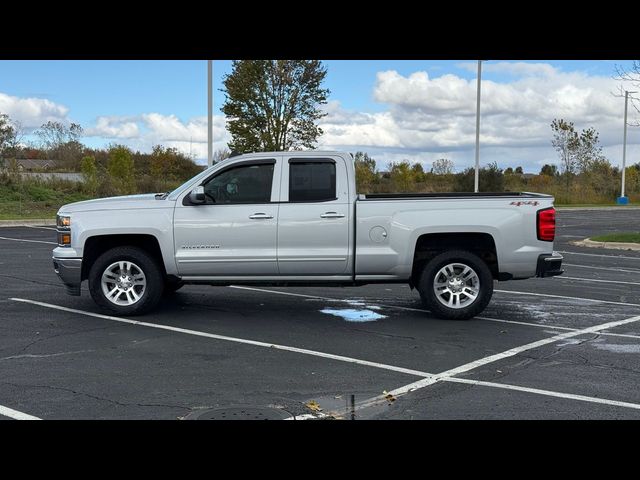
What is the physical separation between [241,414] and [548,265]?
503cm

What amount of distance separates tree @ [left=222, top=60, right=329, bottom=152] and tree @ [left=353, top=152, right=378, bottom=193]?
29.3ft

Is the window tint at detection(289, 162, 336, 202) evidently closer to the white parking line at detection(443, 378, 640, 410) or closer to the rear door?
the rear door

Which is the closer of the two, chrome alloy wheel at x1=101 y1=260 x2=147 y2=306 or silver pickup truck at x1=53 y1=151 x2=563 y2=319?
silver pickup truck at x1=53 y1=151 x2=563 y2=319

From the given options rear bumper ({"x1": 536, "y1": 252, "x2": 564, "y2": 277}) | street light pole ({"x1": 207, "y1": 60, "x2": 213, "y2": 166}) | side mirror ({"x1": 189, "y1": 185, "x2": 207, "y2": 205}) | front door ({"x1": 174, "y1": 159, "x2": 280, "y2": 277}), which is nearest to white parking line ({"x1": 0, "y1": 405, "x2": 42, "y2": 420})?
front door ({"x1": 174, "y1": 159, "x2": 280, "y2": 277})

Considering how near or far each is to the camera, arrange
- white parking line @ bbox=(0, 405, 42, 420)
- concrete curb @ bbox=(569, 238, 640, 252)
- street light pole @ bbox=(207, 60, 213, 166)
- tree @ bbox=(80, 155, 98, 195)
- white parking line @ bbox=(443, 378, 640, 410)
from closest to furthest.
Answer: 1. white parking line @ bbox=(0, 405, 42, 420)
2. white parking line @ bbox=(443, 378, 640, 410)
3. concrete curb @ bbox=(569, 238, 640, 252)
4. street light pole @ bbox=(207, 60, 213, 166)
5. tree @ bbox=(80, 155, 98, 195)

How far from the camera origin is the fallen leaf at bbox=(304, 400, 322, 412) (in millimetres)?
5645

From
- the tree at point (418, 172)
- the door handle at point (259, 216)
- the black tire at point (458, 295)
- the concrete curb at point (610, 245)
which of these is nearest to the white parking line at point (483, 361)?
the black tire at point (458, 295)

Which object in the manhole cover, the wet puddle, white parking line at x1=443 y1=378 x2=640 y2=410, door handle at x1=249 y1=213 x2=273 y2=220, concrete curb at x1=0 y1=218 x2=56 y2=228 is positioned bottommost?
the manhole cover

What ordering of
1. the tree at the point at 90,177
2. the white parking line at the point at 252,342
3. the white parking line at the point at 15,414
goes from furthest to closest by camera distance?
1. the tree at the point at 90,177
2. the white parking line at the point at 252,342
3. the white parking line at the point at 15,414

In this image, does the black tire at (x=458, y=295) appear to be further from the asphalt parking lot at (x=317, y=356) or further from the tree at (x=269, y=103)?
the tree at (x=269, y=103)

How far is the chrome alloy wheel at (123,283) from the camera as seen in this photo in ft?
30.2

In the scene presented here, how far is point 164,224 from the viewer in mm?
9094

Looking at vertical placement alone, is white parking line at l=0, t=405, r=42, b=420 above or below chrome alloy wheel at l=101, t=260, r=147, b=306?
below

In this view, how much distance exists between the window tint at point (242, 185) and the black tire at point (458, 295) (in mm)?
2232
